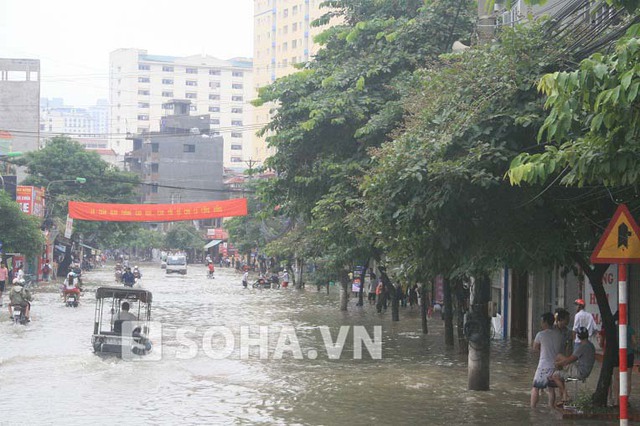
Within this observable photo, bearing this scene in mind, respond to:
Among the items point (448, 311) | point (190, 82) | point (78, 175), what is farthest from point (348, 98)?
point (190, 82)

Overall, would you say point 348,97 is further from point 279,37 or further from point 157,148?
point 279,37

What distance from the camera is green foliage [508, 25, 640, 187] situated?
7.32m

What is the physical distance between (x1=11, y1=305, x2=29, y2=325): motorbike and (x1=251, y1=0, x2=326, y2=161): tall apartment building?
109 m

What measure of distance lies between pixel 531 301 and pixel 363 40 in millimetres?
8614

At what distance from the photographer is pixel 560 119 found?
780 centimetres

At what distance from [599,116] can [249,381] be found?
1013cm

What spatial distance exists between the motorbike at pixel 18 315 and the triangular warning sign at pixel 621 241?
72.0 feet

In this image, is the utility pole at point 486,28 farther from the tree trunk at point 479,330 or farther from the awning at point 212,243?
the awning at point 212,243

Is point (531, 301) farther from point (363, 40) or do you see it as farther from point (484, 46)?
point (484, 46)

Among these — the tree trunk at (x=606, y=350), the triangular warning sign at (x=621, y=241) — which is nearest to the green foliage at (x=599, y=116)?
the triangular warning sign at (x=621, y=241)

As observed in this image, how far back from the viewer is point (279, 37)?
145125mm

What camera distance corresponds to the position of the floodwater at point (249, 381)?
13.1m

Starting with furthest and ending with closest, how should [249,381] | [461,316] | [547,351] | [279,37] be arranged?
[279,37], [461,316], [249,381], [547,351]

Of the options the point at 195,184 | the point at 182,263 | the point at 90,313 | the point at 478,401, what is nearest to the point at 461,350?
the point at 478,401
